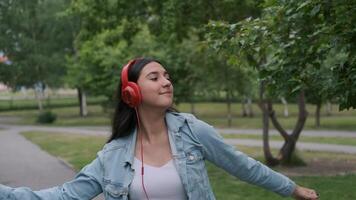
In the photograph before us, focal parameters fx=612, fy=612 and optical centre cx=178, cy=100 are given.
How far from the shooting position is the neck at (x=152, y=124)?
122 inches

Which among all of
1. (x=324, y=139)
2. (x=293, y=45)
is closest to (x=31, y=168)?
(x=293, y=45)

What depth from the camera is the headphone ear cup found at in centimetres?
301

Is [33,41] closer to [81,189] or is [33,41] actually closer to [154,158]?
[81,189]

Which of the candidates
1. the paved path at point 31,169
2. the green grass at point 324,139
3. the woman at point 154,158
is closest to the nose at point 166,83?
the woman at point 154,158

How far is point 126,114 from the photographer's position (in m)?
3.19

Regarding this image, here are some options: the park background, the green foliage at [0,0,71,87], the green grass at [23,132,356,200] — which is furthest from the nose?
the green foliage at [0,0,71,87]

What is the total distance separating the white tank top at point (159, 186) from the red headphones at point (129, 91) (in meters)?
0.35

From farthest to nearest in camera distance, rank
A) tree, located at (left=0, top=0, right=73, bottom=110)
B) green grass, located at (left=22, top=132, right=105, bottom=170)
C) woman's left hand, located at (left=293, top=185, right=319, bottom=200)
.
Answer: tree, located at (left=0, top=0, right=73, bottom=110) → green grass, located at (left=22, top=132, right=105, bottom=170) → woman's left hand, located at (left=293, top=185, right=319, bottom=200)

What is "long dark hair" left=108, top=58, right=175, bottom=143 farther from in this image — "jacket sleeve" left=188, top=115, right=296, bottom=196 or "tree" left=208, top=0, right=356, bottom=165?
"tree" left=208, top=0, right=356, bottom=165

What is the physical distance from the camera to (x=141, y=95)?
9.97 ft

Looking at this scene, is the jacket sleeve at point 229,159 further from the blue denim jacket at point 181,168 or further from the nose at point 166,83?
the nose at point 166,83

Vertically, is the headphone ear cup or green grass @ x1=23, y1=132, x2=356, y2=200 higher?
the headphone ear cup

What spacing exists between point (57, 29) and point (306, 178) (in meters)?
32.9

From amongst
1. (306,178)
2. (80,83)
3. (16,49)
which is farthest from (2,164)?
(16,49)
